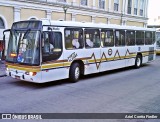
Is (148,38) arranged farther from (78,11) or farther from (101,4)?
(101,4)

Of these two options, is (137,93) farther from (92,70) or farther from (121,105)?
(92,70)

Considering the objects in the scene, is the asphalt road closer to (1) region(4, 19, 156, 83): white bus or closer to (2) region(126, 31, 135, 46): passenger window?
(1) region(4, 19, 156, 83): white bus

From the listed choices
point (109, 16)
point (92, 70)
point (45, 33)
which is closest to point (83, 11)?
point (109, 16)

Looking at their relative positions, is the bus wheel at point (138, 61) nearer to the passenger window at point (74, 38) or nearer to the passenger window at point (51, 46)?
the passenger window at point (74, 38)

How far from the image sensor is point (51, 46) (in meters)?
9.27

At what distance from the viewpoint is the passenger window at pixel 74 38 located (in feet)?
33.1

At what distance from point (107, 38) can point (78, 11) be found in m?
12.9

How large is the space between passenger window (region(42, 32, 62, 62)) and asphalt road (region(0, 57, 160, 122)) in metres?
1.24

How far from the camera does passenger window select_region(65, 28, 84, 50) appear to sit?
10.1 metres

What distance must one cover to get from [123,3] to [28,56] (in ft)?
86.9

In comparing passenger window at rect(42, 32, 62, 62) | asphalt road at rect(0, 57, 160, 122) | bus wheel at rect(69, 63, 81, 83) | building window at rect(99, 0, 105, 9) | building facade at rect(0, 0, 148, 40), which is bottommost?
asphalt road at rect(0, 57, 160, 122)

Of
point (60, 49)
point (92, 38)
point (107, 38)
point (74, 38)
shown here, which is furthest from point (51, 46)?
point (107, 38)

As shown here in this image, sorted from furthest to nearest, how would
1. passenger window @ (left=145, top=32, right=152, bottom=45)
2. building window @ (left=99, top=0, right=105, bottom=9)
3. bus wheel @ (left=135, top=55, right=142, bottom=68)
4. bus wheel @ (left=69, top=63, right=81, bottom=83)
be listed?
building window @ (left=99, top=0, right=105, bottom=9), passenger window @ (left=145, top=32, right=152, bottom=45), bus wheel @ (left=135, top=55, right=142, bottom=68), bus wheel @ (left=69, top=63, right=81, bottom=83)

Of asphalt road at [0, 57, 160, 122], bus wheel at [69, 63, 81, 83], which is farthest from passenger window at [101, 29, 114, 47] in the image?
bus wheel at [69, 63, 81, 83]
